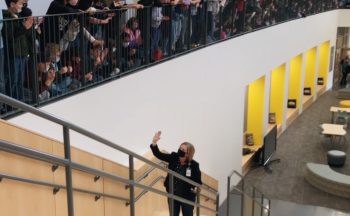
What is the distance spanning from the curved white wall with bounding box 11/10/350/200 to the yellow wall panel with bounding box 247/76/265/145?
67 centimetres

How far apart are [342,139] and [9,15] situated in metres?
16.2

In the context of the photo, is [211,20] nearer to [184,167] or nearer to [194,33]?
Result: [194,33]

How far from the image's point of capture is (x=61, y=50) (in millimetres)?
6270

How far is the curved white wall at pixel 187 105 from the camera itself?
6898 millimetres

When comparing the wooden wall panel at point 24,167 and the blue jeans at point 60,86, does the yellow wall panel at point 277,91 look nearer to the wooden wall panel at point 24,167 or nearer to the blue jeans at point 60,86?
the blue jeans at point 60,86

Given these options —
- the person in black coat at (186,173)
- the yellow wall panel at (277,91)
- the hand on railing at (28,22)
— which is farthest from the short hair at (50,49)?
the yellow wall panel at (277,91)

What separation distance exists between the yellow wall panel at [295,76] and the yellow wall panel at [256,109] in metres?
5.97

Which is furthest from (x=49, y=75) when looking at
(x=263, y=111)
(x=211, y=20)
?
(x=263, y=111)

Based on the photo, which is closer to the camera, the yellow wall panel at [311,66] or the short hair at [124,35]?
the short hair at [124,35]

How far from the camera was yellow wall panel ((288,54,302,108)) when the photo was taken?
22.2 meters

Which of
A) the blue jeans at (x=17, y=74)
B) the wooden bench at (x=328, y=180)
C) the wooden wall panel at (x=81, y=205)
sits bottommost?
the wooden bench at (x=328, y=180)

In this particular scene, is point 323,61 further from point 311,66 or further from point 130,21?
point 130,21

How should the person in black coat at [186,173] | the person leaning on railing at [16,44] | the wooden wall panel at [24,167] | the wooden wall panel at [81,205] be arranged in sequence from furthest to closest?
the person in black coat at [186,173]
the person leaning on railing at [16,44]
the wooden wall panel at [81,205]
the wooden wall panel at [24,167]

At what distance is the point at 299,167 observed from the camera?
52.3 ft
